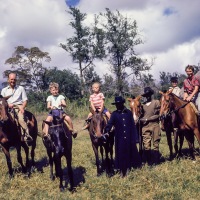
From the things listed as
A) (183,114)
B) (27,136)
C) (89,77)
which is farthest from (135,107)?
(89,77)

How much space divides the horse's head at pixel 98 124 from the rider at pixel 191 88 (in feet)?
9.62

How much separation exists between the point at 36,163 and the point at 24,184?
324 centimetres

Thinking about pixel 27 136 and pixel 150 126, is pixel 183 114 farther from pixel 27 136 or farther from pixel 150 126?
pixel 27 136

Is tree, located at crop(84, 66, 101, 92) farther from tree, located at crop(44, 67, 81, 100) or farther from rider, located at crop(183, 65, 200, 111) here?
rider, located at crop(183, 65, 200, 111)

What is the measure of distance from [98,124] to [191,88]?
345 centimetres

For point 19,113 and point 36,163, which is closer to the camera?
point 19,113

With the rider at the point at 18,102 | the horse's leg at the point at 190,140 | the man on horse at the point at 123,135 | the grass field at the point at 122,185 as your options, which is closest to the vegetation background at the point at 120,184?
the grass field at the point at 122,185

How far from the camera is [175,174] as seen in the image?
26.7 feet

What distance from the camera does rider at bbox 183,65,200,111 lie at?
373 inches

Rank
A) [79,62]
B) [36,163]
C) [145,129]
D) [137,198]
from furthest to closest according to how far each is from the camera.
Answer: [79,62]
[36,163]
[145,129]
[137,198]

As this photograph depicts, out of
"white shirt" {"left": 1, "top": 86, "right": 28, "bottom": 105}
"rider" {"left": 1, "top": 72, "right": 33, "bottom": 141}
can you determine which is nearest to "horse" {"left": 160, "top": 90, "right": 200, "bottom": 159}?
"rider" {"left": 1, "top": 72, "right": 33, "bottom": 141}

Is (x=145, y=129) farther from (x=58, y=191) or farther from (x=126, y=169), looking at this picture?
(x=58, y=191)

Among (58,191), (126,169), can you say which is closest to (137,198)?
(126,169)

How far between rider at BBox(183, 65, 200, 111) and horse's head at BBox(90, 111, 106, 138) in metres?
2.93
